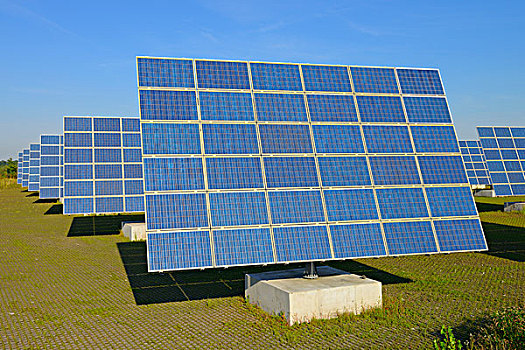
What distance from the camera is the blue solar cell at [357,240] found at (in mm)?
13529

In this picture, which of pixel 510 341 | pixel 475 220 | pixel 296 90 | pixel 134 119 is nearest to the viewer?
Answer: pixel 510 341

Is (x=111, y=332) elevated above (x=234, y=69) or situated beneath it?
situated beneath

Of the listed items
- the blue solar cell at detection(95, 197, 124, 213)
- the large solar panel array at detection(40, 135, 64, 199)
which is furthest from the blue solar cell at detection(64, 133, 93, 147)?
the large solar panel array at detection(40, 135, 64, 199)

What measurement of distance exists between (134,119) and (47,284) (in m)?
19.3

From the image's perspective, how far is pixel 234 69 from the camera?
15891 mm

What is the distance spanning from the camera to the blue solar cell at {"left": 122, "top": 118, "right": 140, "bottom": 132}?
3597cm

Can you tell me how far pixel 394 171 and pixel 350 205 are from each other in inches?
87.4

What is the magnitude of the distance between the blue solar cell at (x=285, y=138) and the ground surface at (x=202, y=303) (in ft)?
17.9

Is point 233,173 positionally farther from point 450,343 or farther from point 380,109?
point 450,343

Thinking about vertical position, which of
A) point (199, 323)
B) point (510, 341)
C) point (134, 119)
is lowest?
point (510, 341)

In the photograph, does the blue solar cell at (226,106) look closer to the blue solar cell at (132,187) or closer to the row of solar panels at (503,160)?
the blue solar cell at (132,187)

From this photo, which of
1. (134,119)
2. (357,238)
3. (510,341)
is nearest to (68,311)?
(357,238)

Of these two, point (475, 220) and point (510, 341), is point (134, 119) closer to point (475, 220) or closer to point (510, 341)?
point (475, 220)

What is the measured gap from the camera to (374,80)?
56.3 feet
